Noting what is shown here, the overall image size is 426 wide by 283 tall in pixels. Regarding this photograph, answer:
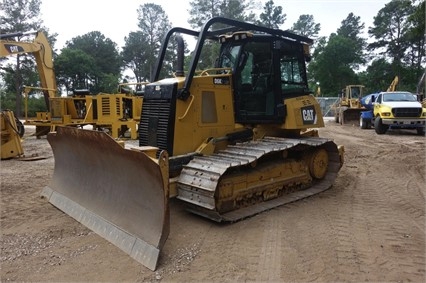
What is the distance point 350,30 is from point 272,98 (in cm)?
6331

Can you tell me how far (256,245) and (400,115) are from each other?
13.2 m

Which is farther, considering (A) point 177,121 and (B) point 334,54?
(B) point 334,54

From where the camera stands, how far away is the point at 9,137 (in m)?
9.73

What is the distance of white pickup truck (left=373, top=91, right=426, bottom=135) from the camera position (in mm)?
14711

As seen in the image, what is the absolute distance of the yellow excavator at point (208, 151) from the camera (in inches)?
156

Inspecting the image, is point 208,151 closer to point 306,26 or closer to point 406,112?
point 406,112

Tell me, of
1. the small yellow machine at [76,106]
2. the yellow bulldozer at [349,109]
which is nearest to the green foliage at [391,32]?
the yellow bulldozer at [349,109]

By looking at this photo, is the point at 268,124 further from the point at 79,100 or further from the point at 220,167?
the point at 79,100

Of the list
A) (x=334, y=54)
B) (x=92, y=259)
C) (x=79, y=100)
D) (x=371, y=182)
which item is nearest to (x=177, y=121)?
(x=92, y=259)

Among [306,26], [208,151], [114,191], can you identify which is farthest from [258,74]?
[306,26]

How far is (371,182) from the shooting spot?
21.9 ft

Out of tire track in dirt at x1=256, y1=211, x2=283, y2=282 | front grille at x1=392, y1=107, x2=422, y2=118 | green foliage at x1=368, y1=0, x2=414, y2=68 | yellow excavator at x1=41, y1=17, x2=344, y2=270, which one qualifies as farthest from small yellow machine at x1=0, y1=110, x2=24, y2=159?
green foliage at x1=368, y1=0, x2=414, y2=68

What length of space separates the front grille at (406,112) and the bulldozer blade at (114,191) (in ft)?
44.1

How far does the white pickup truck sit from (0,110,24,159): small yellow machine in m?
13.4
